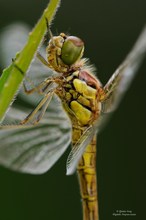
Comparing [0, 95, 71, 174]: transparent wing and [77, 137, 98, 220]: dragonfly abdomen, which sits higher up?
[0, 95, 71, 174]: transparent wing

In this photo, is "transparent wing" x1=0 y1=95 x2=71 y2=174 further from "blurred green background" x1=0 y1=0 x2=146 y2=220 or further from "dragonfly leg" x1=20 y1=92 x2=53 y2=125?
"blurred green background" x1=0 y1=0 x2=146 y2=220

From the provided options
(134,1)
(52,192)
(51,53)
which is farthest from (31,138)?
(134,1)

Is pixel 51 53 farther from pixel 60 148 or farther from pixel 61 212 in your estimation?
pixel 61 212

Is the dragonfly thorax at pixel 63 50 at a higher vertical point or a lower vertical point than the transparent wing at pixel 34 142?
higher

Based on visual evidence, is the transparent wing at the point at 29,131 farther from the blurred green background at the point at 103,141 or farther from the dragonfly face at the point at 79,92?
the blurred green background at the point at 103,141

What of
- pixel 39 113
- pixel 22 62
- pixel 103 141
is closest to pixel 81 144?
pixel 39 113

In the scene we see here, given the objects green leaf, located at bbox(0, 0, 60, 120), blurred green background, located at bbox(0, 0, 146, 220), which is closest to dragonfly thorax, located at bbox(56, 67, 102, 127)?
green leaf, located at bbox(0, 0, 60, 120)

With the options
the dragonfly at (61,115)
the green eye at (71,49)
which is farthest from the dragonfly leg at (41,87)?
the green eye at (71,49)
